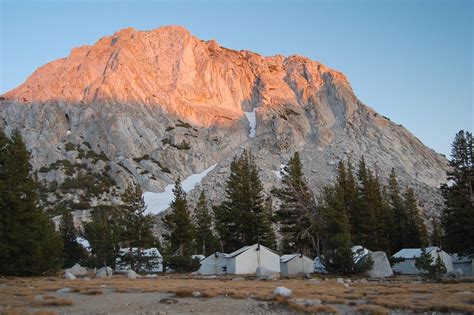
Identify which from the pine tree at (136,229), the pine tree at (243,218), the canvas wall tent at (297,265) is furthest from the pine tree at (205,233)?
the canvas wall tent at (297,265)

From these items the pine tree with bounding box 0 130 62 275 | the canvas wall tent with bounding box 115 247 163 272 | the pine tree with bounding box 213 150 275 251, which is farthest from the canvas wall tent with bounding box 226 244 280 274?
the pine tree with bounding box 0 130 62 275

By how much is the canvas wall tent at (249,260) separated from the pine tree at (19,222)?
20.4 m

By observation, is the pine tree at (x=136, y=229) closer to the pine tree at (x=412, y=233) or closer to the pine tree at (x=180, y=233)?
the pine tree at (x=180, y=233)

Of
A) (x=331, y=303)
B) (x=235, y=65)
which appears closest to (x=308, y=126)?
(x=235, y=65)

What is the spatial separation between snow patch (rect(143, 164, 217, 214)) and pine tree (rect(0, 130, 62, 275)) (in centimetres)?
6617

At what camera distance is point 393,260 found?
56062mm

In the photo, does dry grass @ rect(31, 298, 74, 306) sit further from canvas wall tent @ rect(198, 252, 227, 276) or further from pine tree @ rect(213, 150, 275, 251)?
pine tree @ rect(213, 150, 275, 251)

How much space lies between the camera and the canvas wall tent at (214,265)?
5212 centimetres

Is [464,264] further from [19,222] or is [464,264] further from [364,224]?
[19,222]

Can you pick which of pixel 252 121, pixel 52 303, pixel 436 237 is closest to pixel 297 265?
pixel 436 237

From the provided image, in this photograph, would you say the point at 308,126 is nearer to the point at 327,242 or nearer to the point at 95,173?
the point at 95,173

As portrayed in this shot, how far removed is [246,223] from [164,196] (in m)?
63.5

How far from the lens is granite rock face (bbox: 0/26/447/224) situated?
126m

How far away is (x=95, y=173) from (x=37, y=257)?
313 feet
